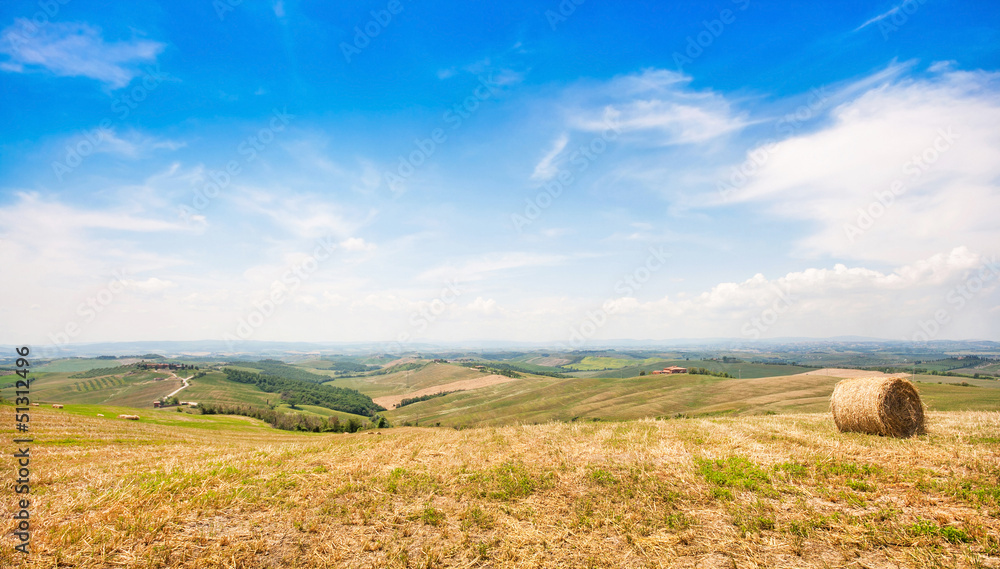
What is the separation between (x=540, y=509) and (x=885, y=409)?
1752cm

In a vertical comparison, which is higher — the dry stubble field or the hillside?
the dry stubble field

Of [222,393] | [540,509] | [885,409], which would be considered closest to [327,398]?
[222,393]

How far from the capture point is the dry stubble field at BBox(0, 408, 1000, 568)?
610 cm

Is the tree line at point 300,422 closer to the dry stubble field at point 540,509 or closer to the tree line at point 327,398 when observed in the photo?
the tree line at point 327,398

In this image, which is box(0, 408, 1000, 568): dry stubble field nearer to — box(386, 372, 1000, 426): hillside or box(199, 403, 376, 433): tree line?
box(386, 372, 1000, 426): hillside

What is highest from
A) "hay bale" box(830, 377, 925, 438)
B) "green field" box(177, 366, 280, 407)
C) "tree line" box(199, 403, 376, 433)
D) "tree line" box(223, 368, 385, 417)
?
"hay bale" box(830, 377, 925, 438)

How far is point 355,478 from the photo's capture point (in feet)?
31.9

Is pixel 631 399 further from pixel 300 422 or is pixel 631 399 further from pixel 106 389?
pixel 106 389

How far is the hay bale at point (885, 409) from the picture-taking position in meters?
16.2

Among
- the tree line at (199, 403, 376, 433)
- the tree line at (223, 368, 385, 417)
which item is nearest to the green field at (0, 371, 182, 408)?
the tree line at (223, 368, 385, 417)

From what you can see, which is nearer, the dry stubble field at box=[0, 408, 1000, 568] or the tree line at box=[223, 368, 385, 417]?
the dry stubble field at box=[0, 408, 1000, 568]

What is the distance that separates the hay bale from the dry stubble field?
4.81m

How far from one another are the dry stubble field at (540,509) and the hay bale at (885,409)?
15.8 feet

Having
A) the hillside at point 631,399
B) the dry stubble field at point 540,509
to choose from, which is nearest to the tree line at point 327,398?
the hillside at point 631,399
